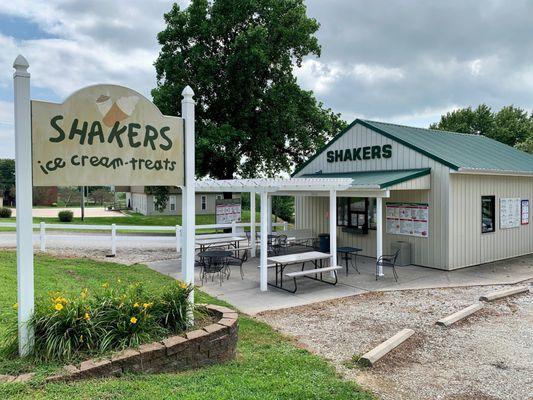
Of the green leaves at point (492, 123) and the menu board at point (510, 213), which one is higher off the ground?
the green leaves at point (492, 123)

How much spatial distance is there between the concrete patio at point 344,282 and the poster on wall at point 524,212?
5.92 ft

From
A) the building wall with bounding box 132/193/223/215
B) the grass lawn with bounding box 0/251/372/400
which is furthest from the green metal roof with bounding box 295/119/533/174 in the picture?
the building wall with bounding box 132/193/223/215

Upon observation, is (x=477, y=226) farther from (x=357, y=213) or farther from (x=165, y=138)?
(x=165, y=138)

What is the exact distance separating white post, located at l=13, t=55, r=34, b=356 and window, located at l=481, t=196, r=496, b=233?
1261 centimetres

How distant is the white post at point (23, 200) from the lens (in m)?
3.94

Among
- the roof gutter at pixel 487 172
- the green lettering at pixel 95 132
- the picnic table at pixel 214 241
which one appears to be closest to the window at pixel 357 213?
the roof gutter at pixel 487 172

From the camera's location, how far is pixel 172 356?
13.8 ft

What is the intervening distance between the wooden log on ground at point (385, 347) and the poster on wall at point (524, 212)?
1054 cm

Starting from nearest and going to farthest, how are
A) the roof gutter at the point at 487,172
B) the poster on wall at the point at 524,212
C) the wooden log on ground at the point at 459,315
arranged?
the wooden log on ground at the point at 459,315, the roof gutter at the point at 487,172, the poster on wall at the point at 524,212

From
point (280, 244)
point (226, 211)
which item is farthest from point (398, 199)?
point (226, 211)

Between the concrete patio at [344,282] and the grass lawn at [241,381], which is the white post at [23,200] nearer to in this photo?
the grass lawn at [241,381]

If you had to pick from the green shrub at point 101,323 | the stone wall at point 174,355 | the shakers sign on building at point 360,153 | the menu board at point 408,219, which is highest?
the shakers sign on building at point 360,153

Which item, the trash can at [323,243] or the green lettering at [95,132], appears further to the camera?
the trash can at [323,243]

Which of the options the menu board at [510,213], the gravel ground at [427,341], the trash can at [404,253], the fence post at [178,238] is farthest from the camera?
the fence post at [178,238]
